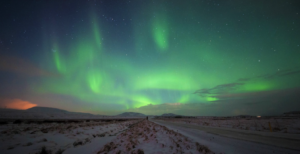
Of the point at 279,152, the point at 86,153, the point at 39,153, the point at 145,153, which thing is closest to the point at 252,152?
the point at 279,152

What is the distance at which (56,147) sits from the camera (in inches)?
300

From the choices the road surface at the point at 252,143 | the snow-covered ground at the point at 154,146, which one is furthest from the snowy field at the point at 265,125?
the snow-covered ground at the point at 154,146

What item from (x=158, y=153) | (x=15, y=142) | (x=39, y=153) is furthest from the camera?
(x=15, y=142)

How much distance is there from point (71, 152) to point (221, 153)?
8.78m

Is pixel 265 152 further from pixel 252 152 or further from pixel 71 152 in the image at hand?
pixel 71 152

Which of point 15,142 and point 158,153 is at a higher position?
point 15,142

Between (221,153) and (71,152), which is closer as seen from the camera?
(221,153)

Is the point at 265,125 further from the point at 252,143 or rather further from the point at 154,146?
the point at 154,146

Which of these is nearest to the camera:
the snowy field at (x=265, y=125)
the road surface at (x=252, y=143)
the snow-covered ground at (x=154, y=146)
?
A: the road surface at (x=252, y=143)

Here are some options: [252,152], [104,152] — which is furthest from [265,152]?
[104,152]

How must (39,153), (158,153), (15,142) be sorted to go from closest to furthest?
1. (39,153)
2. (158,153)
3. (15,142)

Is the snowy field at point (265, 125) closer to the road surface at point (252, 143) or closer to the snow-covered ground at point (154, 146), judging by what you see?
the road surface at point (252, 143)

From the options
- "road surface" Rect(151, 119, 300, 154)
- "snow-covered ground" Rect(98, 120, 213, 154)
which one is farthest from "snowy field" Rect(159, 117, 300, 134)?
"snow-covered ground" Rect(98, 120, 213, 154)

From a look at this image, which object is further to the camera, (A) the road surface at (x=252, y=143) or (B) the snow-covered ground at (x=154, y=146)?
(B) the snow-covered ground at (x=154, y=146)
